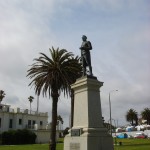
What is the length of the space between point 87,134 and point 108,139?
1362 millimetres

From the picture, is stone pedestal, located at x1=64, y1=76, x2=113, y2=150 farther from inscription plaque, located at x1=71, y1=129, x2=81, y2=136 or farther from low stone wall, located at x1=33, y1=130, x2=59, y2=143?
low stone wall, located at x1=33, y1=130, x2=59, y2=143

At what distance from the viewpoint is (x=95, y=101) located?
591 inches

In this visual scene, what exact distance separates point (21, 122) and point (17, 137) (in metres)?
9.56

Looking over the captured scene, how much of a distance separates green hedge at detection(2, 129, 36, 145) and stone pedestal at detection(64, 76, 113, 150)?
4724 cm

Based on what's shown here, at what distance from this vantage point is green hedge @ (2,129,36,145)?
5944 centimetres

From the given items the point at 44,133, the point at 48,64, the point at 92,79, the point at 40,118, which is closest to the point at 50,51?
the point at 48,64

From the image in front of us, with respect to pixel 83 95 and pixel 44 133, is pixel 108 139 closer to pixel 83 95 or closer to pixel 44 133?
pixel 83 95

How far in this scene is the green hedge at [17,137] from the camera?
59.4 m

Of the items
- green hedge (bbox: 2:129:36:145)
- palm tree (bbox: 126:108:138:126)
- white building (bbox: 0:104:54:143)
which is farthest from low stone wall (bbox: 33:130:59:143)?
palm tree (bbox: 126:108:138:126)

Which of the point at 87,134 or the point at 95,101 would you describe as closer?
the point at 87,134

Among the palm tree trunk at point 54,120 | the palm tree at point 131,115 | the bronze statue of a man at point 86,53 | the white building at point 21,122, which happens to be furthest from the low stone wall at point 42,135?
the palm tree at point 131,115

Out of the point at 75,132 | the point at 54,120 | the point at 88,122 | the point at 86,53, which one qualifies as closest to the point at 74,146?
the point at 75,132

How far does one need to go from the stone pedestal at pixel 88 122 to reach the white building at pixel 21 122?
173ft

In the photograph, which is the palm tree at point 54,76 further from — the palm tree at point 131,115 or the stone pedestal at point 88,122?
the palm tree at point 131,115
